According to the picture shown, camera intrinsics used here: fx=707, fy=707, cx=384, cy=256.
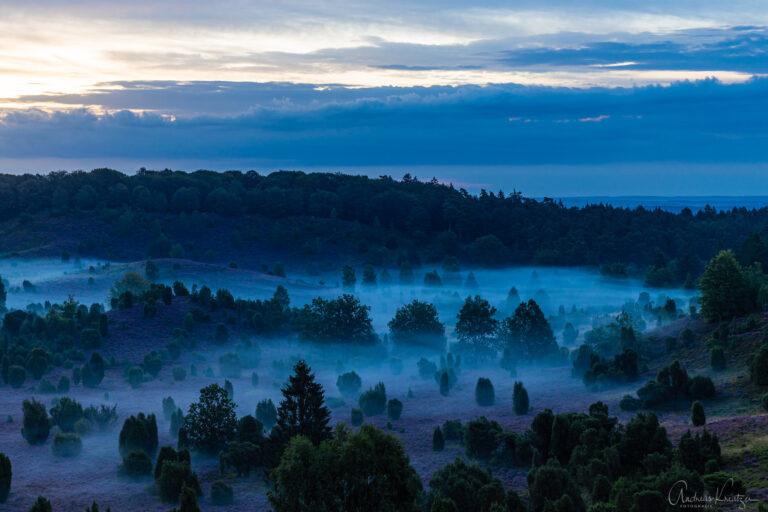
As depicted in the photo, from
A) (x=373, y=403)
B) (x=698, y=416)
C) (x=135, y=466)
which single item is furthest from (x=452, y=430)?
(x=135, y=466)

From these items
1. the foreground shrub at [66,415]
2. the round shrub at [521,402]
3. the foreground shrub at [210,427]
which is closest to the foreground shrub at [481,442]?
the round shrub at [521,402]

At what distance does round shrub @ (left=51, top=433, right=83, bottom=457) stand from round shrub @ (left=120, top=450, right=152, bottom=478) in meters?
5.54

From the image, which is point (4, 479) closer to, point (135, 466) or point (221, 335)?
point (135, 466)

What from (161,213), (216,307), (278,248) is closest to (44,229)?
(161,213)

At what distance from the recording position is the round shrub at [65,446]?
134 feet

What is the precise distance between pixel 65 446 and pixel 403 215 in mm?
124580

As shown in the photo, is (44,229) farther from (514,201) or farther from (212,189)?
(514,201)

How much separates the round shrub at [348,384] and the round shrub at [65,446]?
2273cm

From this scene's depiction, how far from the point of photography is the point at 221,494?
1341 inches

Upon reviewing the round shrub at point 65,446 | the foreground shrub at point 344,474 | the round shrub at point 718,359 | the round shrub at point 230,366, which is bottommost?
the round shrub at point 230,366

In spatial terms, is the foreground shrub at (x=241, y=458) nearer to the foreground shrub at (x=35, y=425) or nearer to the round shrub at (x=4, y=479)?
the round shrub at (x=4, y=479)

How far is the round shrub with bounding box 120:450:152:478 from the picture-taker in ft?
121

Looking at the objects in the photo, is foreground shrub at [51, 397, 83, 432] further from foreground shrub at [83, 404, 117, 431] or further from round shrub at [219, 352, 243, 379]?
round shrub at [219, 352, 243, 379]

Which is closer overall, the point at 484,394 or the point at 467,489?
the point at 467,489
